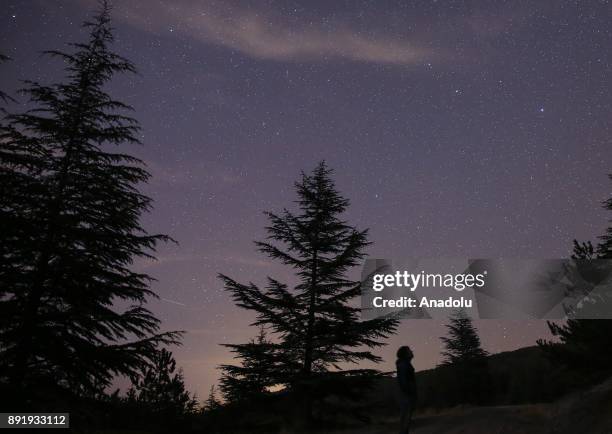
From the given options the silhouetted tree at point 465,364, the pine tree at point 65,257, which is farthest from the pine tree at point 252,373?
the silhouetted tree at point 465,364

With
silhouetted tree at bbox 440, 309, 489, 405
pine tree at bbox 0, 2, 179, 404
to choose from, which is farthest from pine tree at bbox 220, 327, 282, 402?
silhouetted tree at bbox 440, 309, 489, 405

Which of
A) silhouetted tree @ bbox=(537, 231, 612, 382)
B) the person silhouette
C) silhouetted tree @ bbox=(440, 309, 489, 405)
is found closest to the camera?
the person silhouette

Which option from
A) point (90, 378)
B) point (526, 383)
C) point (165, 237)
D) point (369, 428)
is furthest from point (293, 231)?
point (526, 383)

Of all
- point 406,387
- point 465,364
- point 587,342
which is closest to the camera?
point 406,387

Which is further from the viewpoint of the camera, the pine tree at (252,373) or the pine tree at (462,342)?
the pine tree at (462,342)

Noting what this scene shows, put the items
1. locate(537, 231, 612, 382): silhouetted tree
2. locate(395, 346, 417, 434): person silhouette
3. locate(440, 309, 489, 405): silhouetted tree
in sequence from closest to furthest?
locate(395, 346, 417, 434): person silhouette < locate(537, 231, 612, 382): silhouetted tree < locate(440, 309, 489, 405): silhouetted tree

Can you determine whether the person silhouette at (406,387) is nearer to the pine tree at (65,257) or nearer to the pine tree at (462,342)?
the pine tree at (65,257)

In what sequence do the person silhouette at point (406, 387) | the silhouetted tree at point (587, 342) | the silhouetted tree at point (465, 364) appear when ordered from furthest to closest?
the silhouetted tree at point (465, 364) < the silhouetted tree at point (587, 342) < the person silhouette at point (406, 387)

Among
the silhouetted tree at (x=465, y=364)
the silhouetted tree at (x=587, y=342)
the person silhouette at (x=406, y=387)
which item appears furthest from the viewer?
the silhouetted tree at (x=465, y=364)

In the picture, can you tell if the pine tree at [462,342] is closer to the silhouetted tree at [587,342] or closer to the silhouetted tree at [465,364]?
the silhouetted tree at [465,364]

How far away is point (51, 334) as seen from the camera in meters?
12.3

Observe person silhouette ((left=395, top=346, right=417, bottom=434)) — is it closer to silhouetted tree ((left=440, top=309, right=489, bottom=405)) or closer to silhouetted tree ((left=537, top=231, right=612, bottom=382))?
silhouetted tree ((left=537, top=231, right=612, bottom=382))

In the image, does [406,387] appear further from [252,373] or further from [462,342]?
[462,342]

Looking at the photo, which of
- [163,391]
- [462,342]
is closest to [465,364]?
[462,342]
